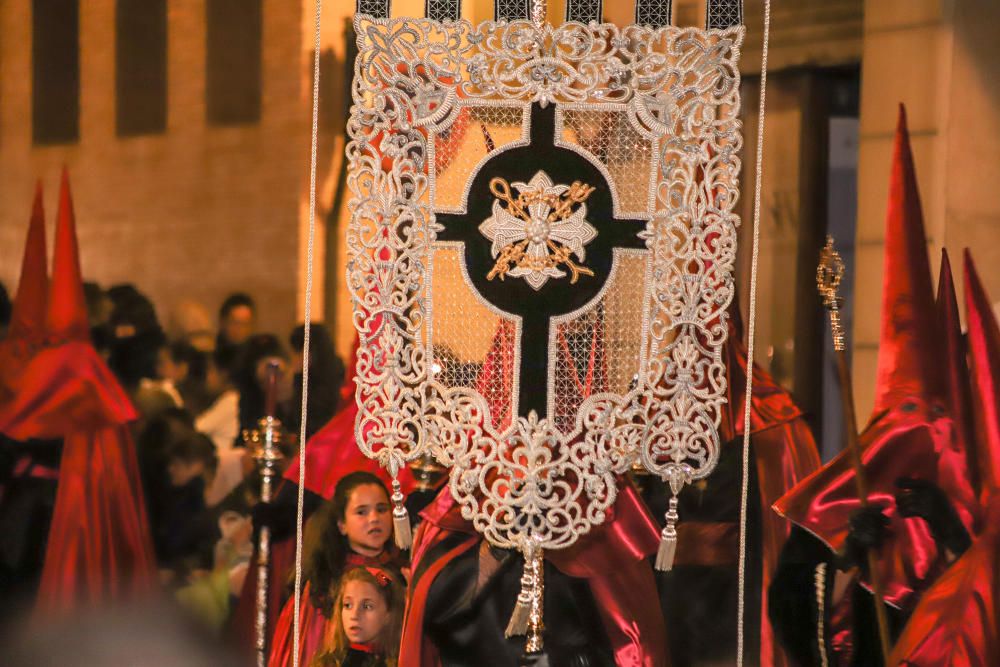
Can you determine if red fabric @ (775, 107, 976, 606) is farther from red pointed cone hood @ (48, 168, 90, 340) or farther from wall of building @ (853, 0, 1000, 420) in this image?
red pointed cone hood @ (48, 168, 90, 340)

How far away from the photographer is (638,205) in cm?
302

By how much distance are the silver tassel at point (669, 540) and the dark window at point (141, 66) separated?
1.85m

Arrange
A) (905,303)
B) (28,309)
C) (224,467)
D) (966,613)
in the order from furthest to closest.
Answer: (28,309) < (224,467) < (905,303) < (966,613)

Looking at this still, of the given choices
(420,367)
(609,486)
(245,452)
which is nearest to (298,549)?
(245,452)

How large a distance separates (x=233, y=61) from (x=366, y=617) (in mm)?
1642

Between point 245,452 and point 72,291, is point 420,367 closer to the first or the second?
point 245,452

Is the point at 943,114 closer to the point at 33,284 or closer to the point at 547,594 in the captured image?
the point at 547,594

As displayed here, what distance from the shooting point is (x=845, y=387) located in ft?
9.73

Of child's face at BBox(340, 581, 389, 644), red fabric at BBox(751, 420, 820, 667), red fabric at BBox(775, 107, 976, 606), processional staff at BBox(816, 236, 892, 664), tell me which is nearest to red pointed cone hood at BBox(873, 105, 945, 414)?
red fabric at BBox(775, 107, 976, 606)

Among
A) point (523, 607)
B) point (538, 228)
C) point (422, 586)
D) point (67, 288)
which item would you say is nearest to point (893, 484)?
point (523, 607)

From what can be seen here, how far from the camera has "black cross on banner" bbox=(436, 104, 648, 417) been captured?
3.01m

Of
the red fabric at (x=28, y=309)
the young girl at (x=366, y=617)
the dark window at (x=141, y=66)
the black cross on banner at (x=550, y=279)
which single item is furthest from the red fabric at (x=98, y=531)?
the black cross on banner at (x=550, y=279)

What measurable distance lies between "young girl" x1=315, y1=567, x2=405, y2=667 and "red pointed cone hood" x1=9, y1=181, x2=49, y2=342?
1.21 meters

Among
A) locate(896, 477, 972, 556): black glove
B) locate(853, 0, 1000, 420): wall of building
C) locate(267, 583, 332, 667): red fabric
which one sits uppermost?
locate(853, 0, 1000, 420): wall of building
